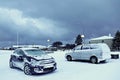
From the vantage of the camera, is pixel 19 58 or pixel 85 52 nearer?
pixel 19 58

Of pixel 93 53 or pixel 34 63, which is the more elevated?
pixel 93 53

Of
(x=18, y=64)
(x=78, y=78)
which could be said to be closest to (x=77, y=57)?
(x=18, y=64)

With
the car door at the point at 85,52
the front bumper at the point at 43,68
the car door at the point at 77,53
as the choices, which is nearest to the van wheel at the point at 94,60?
the car door at the point at 85,52

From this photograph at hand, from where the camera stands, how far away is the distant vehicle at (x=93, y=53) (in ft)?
62.4

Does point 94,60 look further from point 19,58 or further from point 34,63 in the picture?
point 34,63

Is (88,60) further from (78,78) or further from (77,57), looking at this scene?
(78,78)

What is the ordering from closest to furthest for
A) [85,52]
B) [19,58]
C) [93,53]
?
1. [19,58]
2. [93,53]
3. [85,52]

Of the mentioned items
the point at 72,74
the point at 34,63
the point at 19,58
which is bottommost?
the point at 72,74

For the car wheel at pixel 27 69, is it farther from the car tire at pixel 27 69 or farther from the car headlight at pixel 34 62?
the car headlight at pixel 34 62

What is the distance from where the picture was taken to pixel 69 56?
71.4 feet

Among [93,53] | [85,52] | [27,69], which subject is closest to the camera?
[27,69]

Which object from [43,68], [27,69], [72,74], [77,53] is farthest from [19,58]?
[77,53]

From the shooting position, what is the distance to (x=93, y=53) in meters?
19.4

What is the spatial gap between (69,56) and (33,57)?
946cm
